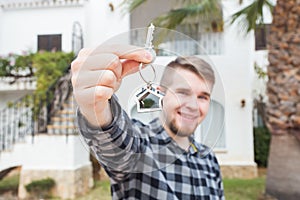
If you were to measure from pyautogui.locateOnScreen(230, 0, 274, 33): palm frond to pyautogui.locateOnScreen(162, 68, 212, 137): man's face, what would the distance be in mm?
2466

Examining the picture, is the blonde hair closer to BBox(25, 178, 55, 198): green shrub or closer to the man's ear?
the man's ear

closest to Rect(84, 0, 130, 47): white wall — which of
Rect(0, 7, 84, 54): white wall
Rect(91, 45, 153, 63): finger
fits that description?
Rect(91, 45, 153, 63): finger

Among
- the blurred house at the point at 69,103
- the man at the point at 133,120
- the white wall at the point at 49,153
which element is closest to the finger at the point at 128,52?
the man at the point at 133,120

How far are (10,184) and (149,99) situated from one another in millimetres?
3323

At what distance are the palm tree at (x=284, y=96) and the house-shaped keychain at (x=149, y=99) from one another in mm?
1970

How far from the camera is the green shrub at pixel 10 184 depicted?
304cm

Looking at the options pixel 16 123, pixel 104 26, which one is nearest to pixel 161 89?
pixel 104 26

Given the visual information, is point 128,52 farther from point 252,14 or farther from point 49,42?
point 49,42

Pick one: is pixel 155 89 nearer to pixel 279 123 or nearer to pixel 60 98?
pixel 279 123

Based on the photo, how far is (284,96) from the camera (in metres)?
2.23

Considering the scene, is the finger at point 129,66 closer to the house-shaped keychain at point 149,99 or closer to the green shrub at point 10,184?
the house-shaped keychain at point 149,99

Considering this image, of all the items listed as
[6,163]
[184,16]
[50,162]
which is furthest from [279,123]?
[6,163]

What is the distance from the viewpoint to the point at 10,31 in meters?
4.40

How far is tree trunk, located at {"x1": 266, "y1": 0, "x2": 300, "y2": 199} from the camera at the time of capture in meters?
2.21
